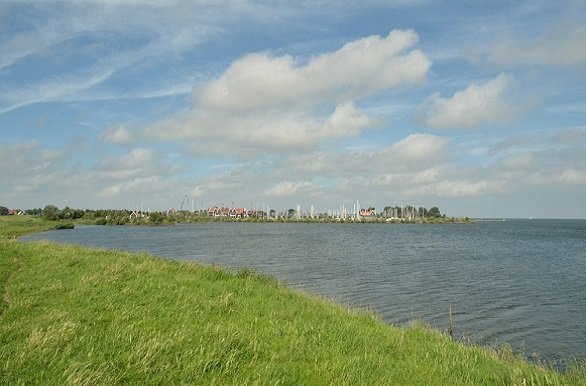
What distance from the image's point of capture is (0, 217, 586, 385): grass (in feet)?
33.4

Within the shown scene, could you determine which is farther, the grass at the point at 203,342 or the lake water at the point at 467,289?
the lake water at the point at 467,289

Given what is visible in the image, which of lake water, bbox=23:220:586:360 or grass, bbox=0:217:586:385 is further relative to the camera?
lake water, bbox=23:220:586:360

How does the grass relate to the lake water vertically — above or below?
above

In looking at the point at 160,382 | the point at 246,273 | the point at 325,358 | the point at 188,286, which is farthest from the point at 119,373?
the point at 246,273

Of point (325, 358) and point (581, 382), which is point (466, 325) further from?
point (325, 358)

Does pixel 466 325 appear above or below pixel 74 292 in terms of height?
below

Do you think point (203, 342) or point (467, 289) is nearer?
point (203, 342)

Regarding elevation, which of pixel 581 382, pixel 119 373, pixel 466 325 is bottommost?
pixel 466 325

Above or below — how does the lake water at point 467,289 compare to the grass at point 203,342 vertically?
below

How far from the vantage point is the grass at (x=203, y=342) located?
10180mm

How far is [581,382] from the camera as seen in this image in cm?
1212

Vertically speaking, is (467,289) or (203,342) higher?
(203,342)

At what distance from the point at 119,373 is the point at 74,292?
9.51 m

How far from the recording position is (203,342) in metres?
12.2
